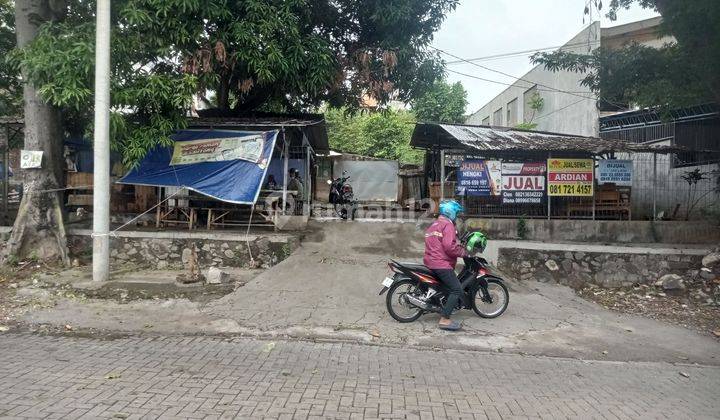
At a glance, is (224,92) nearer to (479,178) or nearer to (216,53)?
(216,53)

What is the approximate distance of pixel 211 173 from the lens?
10453mm

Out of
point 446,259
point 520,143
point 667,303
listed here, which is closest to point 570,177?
point 520,143

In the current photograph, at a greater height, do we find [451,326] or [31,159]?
[31,159]

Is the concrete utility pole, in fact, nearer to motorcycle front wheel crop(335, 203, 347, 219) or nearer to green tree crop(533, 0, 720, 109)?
motorcycle front wheel crop(335, 203, 347, 219)

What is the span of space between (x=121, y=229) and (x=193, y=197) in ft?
5.43

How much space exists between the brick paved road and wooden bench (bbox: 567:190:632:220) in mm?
6797

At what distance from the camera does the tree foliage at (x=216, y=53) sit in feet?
27.7

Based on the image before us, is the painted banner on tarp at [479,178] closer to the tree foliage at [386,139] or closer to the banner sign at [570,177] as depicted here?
the banner sign at [570,177]

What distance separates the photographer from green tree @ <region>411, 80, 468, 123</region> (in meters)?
28.2

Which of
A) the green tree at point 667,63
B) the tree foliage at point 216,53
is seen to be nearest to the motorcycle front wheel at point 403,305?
the tree foliage at point 216,53

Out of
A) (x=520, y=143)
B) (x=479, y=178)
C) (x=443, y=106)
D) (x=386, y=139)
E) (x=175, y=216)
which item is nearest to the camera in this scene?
(x=520, y=143)

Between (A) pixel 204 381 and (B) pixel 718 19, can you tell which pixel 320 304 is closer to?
(A) pixel 204 381

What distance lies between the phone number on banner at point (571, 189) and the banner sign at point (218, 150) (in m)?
6.88

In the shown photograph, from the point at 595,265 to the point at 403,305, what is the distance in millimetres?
4900
